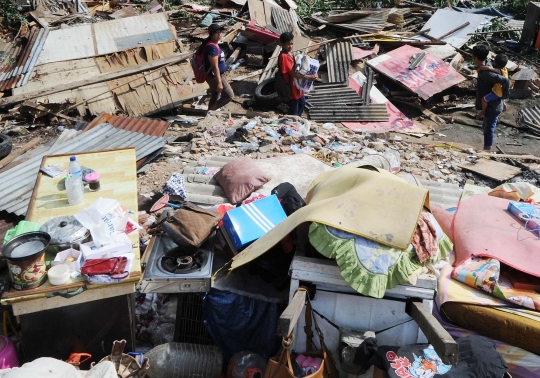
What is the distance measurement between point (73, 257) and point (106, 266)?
0.25 metres

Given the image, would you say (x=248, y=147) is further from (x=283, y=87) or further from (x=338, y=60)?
(x=338, y=60)

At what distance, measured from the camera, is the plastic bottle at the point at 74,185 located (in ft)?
11.7

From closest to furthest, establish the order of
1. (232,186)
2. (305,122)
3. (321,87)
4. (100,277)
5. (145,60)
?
(100,277) → (232,186) → (305,122) → (145,60) → (321,87)

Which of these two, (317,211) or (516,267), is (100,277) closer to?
(317,211)

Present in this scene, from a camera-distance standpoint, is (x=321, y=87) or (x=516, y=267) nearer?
(x=516, y=267)

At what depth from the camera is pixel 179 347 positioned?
3.45 meters

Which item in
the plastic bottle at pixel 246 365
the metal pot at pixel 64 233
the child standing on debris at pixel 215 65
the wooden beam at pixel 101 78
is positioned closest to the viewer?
the metal pot at pixel 64 233

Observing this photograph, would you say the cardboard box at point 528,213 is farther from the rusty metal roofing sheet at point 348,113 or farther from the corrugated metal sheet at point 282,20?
the corrugated metal sheet at point 282,20

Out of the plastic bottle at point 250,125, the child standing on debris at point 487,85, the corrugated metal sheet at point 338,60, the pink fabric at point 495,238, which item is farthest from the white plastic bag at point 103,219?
the corrugated metal sheet at point 338,60

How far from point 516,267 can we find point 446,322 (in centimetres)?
63

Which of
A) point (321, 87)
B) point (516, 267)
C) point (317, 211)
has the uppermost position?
point (317, 211)

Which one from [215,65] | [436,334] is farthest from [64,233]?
[215,65]

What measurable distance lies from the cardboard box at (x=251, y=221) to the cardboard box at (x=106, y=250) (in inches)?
32.8

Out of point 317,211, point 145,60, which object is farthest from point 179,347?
point 145,60
